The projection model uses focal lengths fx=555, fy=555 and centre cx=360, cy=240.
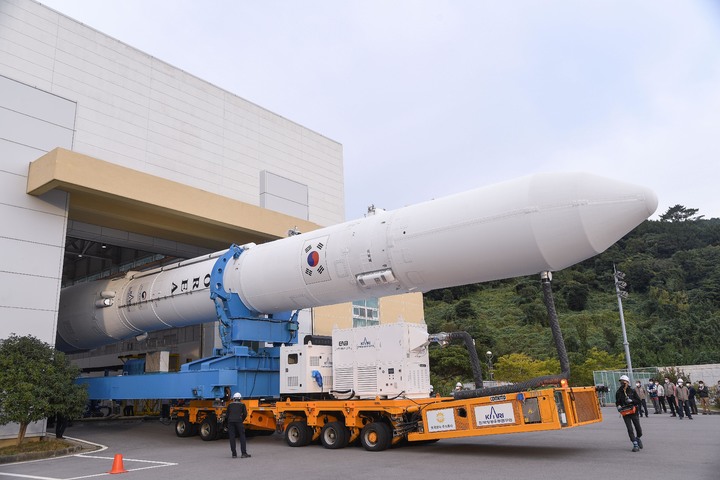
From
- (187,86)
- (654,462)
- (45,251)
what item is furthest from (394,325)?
(187,86)

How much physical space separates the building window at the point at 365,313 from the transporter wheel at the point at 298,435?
1050 cm

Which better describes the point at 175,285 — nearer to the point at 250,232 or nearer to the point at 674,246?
the point at 250,232

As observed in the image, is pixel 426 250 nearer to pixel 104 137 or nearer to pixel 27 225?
pixel 27 225

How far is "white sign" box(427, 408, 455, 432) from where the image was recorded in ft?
27.4

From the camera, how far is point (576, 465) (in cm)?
702

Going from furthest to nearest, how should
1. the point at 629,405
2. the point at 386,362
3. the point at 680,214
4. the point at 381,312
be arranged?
the point at 680,214 < the point at 381,312 < the point at 386,362 < the point at 629,405

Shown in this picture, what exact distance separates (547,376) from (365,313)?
541 inches

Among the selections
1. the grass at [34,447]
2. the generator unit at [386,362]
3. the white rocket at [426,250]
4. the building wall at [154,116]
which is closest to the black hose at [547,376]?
the white rocket at [426,250]

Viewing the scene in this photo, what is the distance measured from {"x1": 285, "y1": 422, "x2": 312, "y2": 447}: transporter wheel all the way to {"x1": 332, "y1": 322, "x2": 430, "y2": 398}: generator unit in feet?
3.00

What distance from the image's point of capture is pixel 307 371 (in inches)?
406

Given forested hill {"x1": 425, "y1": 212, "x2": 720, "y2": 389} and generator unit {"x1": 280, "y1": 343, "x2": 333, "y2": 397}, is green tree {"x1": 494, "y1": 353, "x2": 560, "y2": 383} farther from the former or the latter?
generator unit {"x1": 280, "y1": 343, "x2": 333, "y2": 397}

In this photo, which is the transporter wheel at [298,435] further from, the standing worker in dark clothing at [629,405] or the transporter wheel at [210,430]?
the standing worker in dark clothing at [629,405]

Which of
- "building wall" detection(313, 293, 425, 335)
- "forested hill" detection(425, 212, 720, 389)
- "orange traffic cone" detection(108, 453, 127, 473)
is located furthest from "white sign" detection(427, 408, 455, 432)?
"forested hill" detection(425, 212, 720, 389)

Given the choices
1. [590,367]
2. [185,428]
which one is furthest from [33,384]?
[590,367]
